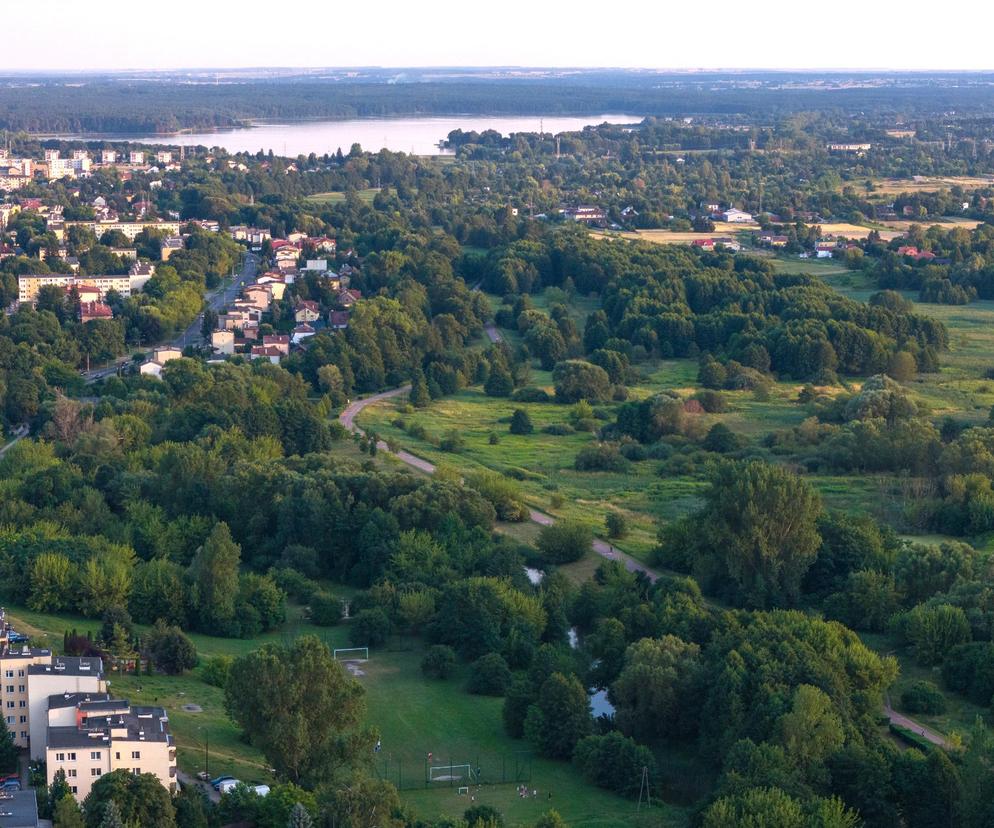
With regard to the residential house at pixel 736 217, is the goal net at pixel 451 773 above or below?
below

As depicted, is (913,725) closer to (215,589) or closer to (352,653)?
(352,653)

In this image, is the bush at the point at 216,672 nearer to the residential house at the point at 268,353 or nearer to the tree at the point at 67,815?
the tree at the point at 67,815

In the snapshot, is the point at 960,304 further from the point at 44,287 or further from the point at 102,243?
the point at 102,243

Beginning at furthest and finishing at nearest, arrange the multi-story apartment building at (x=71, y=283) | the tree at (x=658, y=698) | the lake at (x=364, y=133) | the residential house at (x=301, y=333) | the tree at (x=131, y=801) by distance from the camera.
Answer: the lake at (x=364, y=133) → the multi-story apartment building at (x=71, y=283) → the residential house at (x=301, y=333) → the tree at (x=658, y=698) → the tree at (x=131, y=801)

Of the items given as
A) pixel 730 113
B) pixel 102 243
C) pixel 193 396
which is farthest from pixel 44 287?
pixel 730 113

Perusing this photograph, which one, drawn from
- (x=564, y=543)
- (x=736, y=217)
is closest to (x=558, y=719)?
(x=564, y=543)

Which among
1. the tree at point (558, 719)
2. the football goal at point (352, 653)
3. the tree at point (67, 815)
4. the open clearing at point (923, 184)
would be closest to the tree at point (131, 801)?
the tree at point (67, 815)

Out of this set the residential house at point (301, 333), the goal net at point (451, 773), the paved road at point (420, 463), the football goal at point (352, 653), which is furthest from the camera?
the residential house at point (301, 333)
